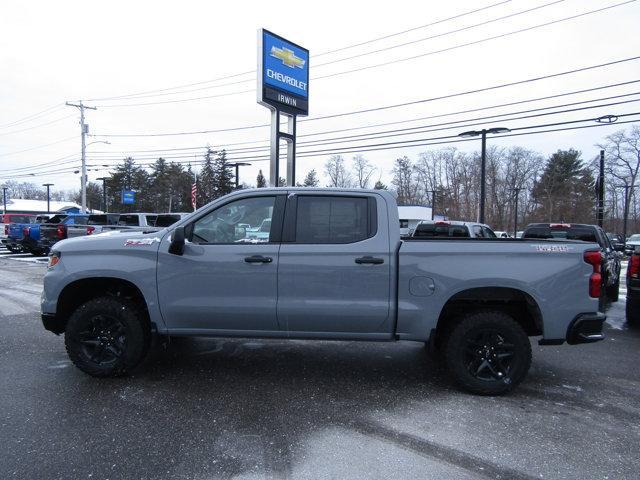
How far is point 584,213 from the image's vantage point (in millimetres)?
70438

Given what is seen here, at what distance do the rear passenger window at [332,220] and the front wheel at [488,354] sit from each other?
1.33 m

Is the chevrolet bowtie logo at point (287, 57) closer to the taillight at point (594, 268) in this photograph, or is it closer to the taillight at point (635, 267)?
the taillight at point (635, 267)

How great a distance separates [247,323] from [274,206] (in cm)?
120

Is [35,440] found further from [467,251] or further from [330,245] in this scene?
[467,251]

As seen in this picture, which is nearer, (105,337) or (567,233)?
(105,337)

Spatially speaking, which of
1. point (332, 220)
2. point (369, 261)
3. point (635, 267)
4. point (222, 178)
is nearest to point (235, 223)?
point (332, 220)

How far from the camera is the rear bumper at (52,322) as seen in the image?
187 inches

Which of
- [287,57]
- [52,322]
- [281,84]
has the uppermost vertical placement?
[287,57]

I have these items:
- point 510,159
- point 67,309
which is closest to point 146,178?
point 510,159

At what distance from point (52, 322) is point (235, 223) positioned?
2207 millimetres

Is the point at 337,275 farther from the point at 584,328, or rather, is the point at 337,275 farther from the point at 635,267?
the point at 635,267

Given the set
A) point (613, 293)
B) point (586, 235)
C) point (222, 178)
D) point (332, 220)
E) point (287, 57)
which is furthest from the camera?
point (222, 178)

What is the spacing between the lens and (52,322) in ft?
15.8

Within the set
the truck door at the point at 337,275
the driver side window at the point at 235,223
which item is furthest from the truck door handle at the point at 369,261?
the driver side window at the point at 235,223
